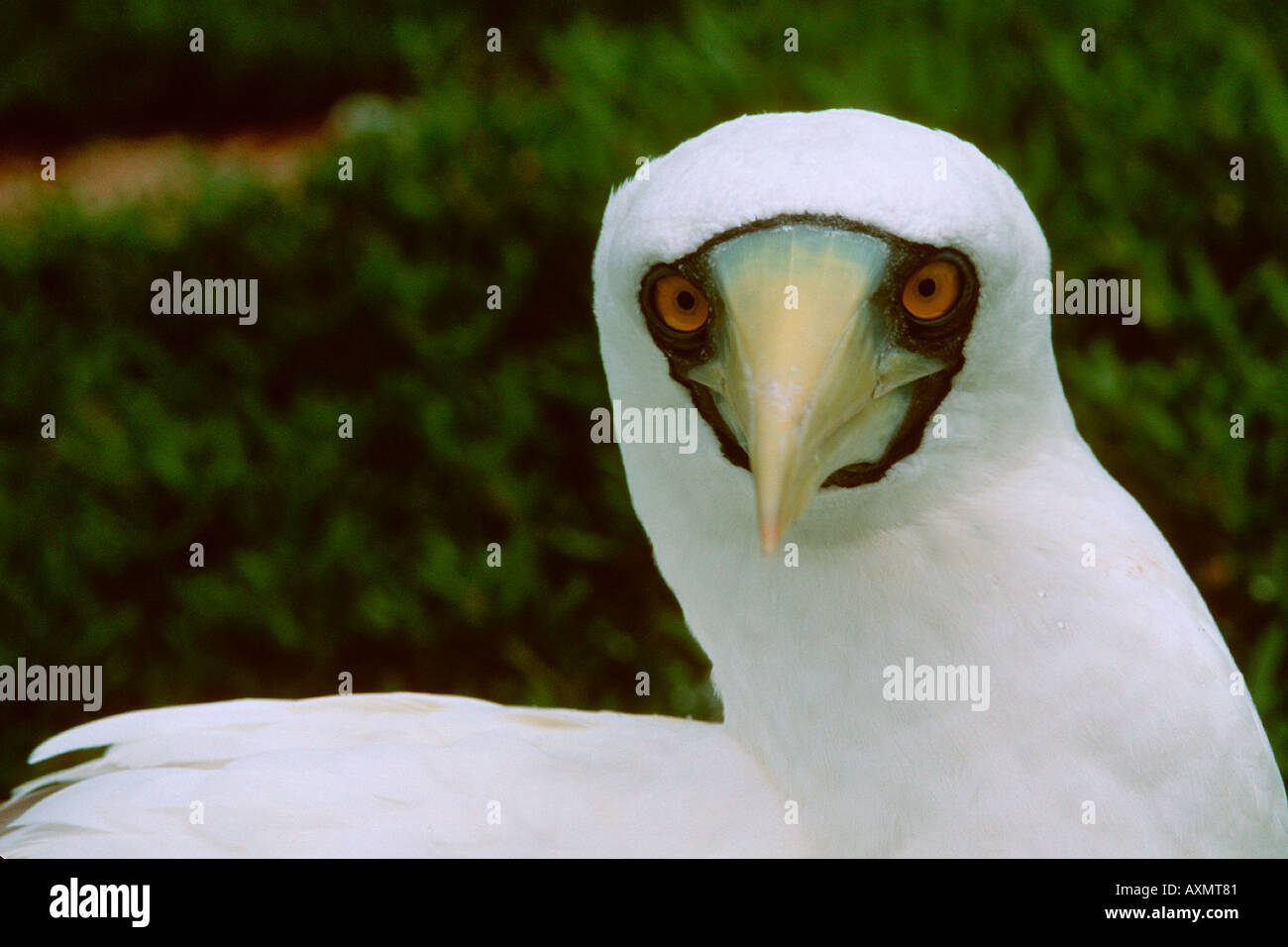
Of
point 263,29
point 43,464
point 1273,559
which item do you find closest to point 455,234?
point 43,464

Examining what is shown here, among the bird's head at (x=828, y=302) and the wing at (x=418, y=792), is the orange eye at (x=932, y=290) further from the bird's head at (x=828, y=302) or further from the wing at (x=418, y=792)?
the wing at (x=418, y=792)

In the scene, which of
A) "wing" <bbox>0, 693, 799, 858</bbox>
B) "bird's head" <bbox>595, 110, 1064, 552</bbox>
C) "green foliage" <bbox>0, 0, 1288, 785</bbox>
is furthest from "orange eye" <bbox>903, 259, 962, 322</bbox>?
"green foliage" <bbox>0, 0, 1288, 785</bbox>

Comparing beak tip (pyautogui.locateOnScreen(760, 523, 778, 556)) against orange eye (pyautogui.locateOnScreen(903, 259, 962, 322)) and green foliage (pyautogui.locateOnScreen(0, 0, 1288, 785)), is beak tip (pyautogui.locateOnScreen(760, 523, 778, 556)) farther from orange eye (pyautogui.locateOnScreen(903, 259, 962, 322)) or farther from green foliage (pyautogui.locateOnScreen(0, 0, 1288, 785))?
green foliage (pyautogui.locateOnScreen(0, 0, 1288, 785))

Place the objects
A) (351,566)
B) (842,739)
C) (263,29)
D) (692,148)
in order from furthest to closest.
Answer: (263,29), (351,566), (842,739), (692,148)

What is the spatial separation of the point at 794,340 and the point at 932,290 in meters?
0.21

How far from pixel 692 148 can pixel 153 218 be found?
550cm

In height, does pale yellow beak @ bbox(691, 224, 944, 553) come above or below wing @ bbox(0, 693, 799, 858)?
above

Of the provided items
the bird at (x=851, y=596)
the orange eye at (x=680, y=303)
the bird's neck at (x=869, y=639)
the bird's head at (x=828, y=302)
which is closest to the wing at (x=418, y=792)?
the bird at (x=851, y=596)

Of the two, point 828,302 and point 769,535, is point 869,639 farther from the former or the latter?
point 828,302

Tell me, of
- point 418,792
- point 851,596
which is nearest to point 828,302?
point 851,596

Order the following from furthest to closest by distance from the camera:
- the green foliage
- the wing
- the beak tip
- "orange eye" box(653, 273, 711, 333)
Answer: the green foliage → the wing → "orange eye" box(653, 273, 711, 333) → the beak tip

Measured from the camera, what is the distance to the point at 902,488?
1941 mm

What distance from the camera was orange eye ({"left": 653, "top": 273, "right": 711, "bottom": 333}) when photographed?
1.82 metres
